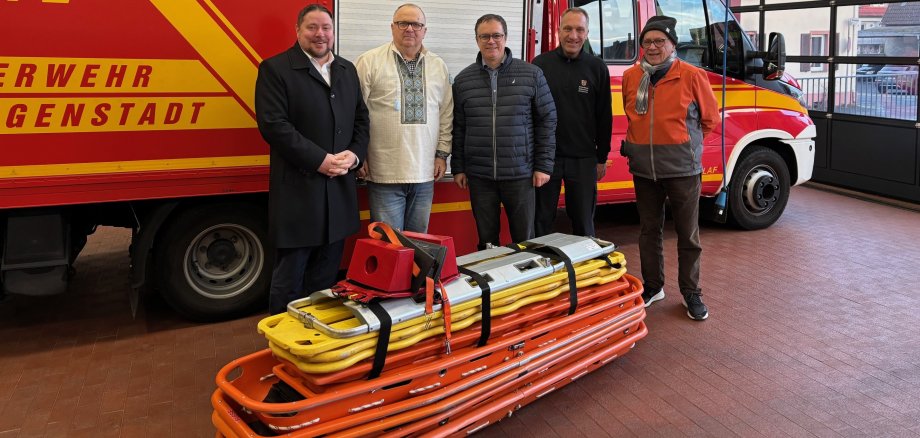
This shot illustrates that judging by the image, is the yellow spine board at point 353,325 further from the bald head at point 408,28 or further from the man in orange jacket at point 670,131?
the bald head at point 408,28

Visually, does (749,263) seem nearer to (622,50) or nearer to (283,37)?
(622,50)

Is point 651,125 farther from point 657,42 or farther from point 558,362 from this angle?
point 558,362

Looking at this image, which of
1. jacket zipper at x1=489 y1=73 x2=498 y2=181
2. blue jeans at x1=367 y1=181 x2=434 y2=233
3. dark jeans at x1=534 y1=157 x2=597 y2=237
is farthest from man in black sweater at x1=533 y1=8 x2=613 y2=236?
blue jeans at x1=367 y1=181 x2=434 y2=233

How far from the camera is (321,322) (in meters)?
3.13

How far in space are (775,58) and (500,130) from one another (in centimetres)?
312

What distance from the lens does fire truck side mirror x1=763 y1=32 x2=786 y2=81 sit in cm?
636

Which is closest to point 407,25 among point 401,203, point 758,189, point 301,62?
point 301,62

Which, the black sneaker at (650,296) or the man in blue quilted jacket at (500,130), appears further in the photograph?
the black sneaker at (650,296)

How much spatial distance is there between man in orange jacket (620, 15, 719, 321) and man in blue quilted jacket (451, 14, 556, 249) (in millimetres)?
519

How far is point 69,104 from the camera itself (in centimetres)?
414

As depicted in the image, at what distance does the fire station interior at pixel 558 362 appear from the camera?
10.5 ft

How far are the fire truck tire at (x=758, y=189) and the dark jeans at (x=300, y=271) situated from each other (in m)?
4.05

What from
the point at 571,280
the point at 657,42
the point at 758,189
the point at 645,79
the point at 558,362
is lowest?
the point at 558,362

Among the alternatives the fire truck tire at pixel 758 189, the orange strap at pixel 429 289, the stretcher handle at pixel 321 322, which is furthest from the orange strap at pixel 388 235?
the fire truck tire at pixel 758 189
